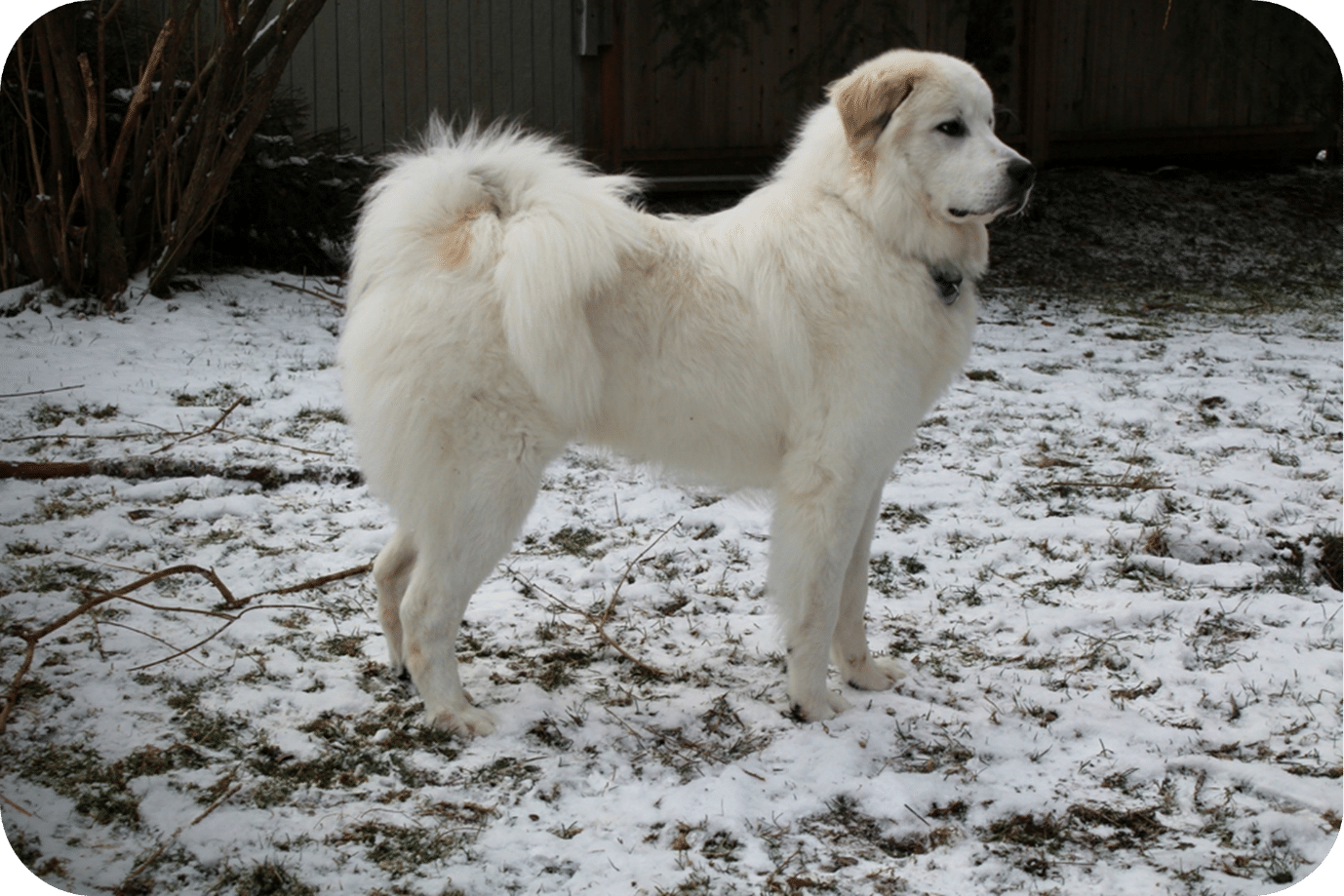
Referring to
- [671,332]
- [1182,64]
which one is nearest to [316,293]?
[671,332]

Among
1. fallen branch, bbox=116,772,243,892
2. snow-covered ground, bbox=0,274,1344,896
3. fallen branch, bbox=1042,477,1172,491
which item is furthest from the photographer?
fallen branch, bbox=1042,477,1172,491

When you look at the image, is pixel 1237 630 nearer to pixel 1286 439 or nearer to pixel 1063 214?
pixel 1286 439

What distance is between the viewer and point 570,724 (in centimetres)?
287

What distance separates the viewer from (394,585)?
3.15 m

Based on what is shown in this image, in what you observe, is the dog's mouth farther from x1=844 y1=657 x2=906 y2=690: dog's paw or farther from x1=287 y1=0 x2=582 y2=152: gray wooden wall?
x1=287 y1=0 x2=582 y2=152: gray wooden wall

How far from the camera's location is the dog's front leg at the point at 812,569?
114 inches

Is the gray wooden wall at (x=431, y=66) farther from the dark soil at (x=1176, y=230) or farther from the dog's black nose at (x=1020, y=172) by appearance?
the dog's black nose at (x=1020, y=172)

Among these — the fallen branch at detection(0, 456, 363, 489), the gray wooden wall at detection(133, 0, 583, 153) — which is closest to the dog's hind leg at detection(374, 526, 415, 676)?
the fallen branch at detection(0, 456, 363, 489)

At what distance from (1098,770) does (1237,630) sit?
1.03 meters

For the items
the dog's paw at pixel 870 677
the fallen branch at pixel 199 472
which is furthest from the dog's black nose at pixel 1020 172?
the fallen branch at pixel 199 472

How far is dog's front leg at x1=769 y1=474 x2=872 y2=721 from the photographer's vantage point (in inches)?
114

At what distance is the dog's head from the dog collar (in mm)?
146

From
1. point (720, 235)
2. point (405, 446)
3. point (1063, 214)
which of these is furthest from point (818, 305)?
point (1063, 214)

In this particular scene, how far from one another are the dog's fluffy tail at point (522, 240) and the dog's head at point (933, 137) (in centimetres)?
70
